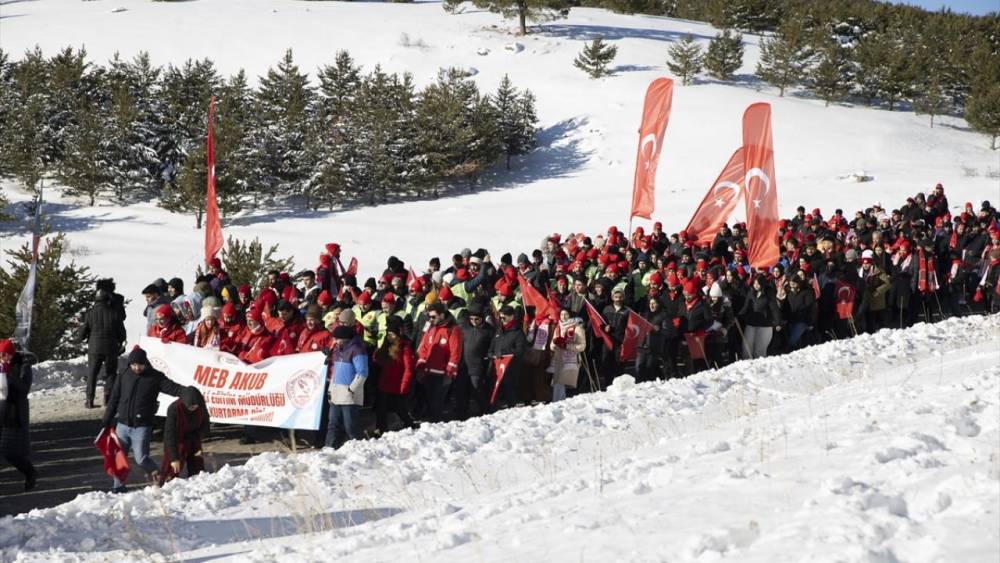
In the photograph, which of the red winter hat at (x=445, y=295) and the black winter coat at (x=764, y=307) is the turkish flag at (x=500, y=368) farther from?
the black winter coat at (x=764, y=307)

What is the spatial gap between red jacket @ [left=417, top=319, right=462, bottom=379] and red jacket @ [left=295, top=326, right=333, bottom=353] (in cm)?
122

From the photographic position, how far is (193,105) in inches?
1933

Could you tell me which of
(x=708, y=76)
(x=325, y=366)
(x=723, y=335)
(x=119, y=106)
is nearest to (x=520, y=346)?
(x=325, y=366)

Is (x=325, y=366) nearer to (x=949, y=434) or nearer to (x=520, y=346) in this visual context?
(x=520, y=346)

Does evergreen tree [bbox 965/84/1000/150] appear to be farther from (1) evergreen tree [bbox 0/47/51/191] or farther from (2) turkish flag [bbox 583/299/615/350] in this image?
(2) turkish flag [bbox 583/299/615/350]

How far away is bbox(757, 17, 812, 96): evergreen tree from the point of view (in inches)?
2425

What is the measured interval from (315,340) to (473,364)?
1947 mm

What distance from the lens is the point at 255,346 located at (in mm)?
11227

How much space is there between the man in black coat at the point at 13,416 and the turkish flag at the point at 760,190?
9.17 m

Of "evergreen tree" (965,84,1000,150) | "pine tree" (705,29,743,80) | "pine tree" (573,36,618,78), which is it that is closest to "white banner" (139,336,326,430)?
"evergreen tree" (965,84,1000,150)

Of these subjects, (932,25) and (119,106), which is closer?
(119,106)

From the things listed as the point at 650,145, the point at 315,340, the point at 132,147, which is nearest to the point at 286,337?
the point at 315,340

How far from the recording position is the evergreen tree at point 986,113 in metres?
53.5

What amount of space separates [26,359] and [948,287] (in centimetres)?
1481
